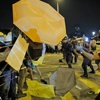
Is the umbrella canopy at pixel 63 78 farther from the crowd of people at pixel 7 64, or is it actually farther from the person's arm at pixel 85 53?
the crowd of people at pixel 7 64

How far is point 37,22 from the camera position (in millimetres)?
2922

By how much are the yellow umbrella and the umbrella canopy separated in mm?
3637

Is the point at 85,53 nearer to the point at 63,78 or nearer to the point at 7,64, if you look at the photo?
the point at 63,78

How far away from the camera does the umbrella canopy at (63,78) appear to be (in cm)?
665

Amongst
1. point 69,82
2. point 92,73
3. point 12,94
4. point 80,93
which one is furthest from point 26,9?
point 92,73

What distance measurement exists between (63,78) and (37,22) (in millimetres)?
4083

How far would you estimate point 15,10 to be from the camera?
10.1 ft

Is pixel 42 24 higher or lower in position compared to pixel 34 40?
higher

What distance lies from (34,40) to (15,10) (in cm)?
49

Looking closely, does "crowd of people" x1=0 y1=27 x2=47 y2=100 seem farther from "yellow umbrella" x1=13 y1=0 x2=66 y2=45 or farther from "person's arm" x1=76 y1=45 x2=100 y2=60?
"person's arm" x1=76 y1=45 x2=100 y2=60

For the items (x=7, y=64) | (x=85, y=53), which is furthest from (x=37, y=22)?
(x=85, y=53)

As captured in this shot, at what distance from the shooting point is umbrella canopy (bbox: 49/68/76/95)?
21.8 ft

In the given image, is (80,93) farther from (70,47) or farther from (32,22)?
Result: (70,47)

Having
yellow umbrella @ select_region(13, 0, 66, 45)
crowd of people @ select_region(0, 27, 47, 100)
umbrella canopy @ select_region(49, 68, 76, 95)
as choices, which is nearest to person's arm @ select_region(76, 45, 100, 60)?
umbrella canopy @ select_region(49, 68, 76, 95)
